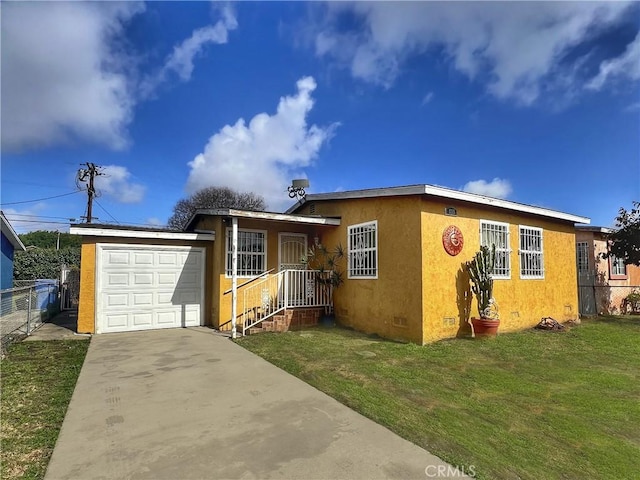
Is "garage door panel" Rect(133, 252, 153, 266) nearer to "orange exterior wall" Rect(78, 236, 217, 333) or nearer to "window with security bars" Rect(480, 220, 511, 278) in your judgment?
"orange exterior wall" Rect(78, 236, 217, 333)

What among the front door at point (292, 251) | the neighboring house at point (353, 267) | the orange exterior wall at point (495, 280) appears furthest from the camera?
→ the front door at point (292, 251)

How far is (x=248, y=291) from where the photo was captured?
32.6 ft

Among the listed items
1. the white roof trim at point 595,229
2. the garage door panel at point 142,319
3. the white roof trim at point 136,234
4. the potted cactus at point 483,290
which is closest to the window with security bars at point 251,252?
the white roof trim at point 136,234

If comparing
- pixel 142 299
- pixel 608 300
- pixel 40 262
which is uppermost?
pixel 40 262

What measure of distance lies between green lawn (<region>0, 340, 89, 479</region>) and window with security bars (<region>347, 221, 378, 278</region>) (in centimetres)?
634

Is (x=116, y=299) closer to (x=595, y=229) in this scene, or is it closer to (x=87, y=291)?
(x=87, y=291)

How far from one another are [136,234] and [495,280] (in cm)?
948

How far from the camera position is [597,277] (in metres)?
13.8

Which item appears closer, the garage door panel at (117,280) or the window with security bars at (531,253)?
the garage door panel at (117,280)

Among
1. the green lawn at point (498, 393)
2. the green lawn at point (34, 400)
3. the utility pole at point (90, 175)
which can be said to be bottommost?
the green lawn at point (498, 393)

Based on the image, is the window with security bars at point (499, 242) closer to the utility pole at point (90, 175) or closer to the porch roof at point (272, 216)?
the porch roof at point (272, 216)

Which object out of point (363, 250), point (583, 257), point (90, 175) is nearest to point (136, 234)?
point (363, 250)
